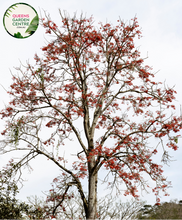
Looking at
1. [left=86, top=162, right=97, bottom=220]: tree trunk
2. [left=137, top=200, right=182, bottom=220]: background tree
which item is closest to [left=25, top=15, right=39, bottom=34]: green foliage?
[left=86, top=162, right=97, bottom=220]: tree trunk

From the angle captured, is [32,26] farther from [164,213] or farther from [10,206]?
[164,213]

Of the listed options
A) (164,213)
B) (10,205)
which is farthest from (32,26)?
(164,213)

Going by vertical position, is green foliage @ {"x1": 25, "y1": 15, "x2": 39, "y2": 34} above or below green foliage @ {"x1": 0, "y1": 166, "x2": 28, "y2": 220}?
above

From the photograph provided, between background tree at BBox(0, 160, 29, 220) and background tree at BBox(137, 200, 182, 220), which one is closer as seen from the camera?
background tree at BBox(0, 160, 29, 220)

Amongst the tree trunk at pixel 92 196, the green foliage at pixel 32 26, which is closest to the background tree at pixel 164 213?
the tree trunk at pixel 92 196

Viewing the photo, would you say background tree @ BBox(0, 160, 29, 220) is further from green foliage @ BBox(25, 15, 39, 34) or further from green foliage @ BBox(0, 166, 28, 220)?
green foliage @ BBox(25, 15, 39, 34)

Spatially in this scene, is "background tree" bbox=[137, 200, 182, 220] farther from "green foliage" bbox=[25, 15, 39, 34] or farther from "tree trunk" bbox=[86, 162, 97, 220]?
"green foliage" bbox=[25, 15, 39, 34]

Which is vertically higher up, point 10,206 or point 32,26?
point 32,26

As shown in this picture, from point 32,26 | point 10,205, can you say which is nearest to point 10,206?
point 10,205

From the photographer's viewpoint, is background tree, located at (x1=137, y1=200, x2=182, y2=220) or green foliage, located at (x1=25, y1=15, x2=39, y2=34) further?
background tree, located at (x1=137, y1=200, x2=182, y2=220)

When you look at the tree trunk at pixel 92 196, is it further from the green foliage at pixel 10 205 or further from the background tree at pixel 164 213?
the background tree at pixel 164 213

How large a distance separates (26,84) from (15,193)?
136 inches

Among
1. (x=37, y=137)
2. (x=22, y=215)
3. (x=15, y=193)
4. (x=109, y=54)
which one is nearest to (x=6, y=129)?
(x=37, y=137)

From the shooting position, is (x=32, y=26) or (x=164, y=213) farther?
(x=164, y=213)
